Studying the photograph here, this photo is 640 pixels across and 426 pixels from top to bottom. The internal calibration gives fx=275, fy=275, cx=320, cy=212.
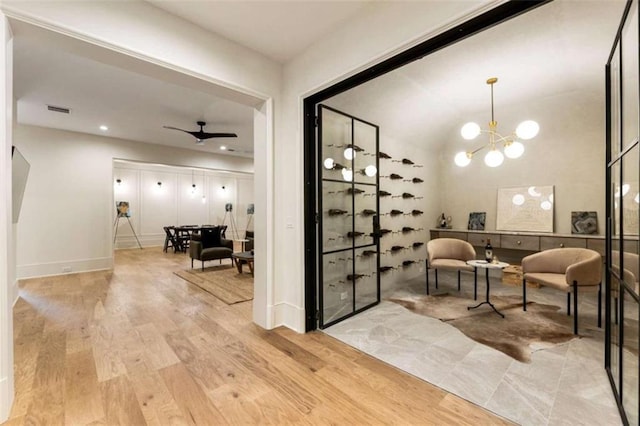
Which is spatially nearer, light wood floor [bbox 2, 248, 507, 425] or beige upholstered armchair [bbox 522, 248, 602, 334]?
light wood floor [bbox 2, 248, 507, 425]

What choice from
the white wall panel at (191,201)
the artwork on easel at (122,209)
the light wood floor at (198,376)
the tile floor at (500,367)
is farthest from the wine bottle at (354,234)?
the white wall panel at (191,201)

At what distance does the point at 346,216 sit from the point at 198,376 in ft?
6.82


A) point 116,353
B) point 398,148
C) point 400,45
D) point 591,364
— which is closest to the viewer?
point 400,45

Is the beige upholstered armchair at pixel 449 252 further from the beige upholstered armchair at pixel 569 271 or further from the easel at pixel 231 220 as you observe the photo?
the easel at pixel 231 220

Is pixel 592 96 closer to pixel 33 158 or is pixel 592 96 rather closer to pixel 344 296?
pixel 344 296

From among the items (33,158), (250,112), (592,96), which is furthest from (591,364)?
(33,158)

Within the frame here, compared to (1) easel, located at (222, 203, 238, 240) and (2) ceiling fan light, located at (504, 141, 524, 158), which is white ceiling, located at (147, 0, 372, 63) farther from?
(1) easel, located at (222, 203, 238, 240)

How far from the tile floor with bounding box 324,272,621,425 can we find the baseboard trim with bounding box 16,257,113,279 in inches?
222

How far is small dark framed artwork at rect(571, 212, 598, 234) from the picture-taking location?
4.00 m

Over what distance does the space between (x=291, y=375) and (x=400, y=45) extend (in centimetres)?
256

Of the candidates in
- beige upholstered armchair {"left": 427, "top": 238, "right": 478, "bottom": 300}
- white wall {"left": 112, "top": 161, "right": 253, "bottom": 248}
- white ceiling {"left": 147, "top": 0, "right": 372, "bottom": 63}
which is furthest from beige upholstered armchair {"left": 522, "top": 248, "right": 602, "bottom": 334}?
white wall {"left": 112, "top": 161, "right": 253, "bottom": 248}

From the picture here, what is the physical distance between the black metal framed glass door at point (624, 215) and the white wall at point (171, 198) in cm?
875

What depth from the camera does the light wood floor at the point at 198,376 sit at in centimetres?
165

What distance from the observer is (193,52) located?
241cm
